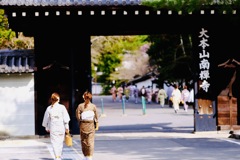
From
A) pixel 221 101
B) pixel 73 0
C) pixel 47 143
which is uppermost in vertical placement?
pixel 73 0

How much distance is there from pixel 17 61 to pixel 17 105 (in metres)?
1.57

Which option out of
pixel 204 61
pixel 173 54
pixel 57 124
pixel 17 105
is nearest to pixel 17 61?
pixel 17 105

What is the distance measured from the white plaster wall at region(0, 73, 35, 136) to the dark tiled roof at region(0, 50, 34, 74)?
37 centimetres

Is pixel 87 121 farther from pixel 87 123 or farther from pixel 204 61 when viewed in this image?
pixel 204 61

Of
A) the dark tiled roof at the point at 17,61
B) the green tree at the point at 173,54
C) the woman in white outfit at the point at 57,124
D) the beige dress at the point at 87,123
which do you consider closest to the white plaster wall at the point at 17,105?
the dark tiled roof at the point at 17,61

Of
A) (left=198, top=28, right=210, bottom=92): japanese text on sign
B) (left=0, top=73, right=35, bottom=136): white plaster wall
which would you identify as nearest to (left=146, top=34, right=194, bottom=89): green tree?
(left=198, top=28, right=210, bottom=92): japanese text on sign

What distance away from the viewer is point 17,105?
1984 cm

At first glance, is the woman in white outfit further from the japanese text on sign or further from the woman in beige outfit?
the japanese text on sign

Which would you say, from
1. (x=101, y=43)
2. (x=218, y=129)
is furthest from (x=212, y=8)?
(x=101, y=43)

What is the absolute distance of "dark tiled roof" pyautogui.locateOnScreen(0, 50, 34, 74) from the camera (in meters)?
19.5

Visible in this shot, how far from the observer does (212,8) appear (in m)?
19.0

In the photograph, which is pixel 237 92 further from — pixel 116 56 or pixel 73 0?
pixel 116 56

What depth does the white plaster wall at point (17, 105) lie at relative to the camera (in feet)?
64.8

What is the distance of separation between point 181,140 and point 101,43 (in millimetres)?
25038
